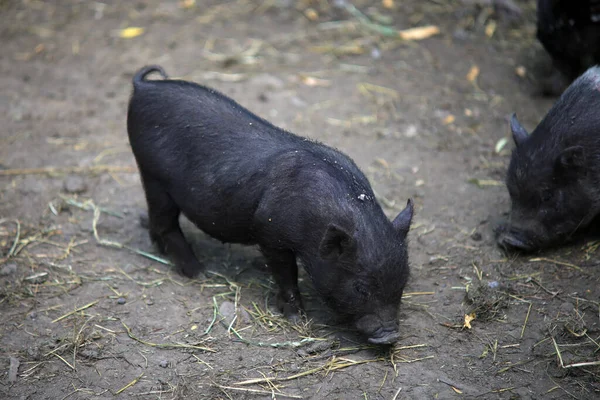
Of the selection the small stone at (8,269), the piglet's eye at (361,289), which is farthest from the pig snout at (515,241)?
the small stone at (8,269)

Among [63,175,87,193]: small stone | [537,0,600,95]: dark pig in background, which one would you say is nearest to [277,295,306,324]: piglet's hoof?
[63,175,87,193]: small stone

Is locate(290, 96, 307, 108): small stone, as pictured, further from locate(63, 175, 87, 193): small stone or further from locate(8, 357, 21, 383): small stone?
locate(8, 357, 21, 383): small stone

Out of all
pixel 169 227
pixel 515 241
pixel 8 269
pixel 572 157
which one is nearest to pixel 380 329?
pixel 515 241

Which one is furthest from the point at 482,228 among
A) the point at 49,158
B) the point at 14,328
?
the point at 49,158

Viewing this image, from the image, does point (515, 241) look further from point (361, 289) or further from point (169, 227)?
point (169, 227)

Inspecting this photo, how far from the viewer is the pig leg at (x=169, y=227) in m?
5.34

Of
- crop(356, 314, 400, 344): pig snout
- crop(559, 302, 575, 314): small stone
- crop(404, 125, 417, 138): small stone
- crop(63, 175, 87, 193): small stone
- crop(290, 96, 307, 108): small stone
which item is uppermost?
crop(356, 314, 400, 344): pig snout

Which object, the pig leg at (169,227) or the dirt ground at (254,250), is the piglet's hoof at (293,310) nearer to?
the dirt ground at (254,250)

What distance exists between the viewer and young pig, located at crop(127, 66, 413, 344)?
4375mm

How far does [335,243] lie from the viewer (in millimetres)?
4359

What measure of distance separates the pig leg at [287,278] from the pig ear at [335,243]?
1.41 ft

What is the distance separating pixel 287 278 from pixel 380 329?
802 millimetres

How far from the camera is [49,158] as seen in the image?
6781 millimetres

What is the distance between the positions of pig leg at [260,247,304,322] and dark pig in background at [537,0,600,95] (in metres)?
4.21
